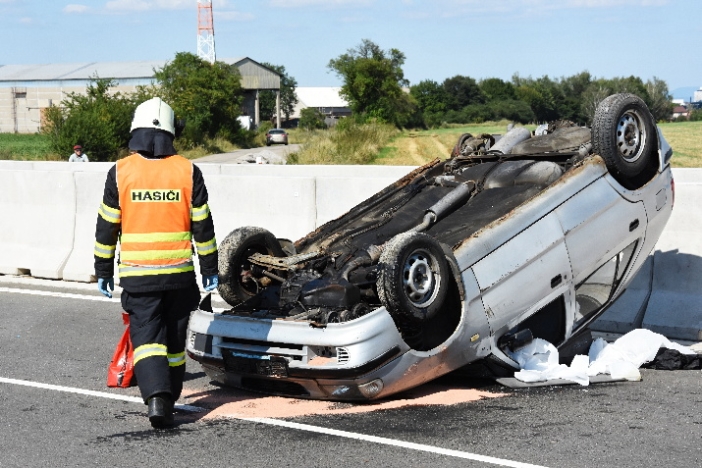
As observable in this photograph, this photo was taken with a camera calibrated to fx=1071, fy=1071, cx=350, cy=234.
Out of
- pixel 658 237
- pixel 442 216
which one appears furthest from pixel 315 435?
pixel 658 237

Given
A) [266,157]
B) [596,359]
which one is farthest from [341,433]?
[266,157]

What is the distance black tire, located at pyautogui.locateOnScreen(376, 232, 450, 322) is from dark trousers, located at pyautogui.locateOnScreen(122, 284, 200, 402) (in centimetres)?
117

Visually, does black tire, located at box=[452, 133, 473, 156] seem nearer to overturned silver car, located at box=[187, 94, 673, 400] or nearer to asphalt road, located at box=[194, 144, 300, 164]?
overturned silver car, located at box=[187, 94, 673, 400]

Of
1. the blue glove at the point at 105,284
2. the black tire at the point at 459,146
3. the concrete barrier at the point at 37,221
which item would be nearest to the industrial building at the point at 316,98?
the concrete barrier at the point at 37,221

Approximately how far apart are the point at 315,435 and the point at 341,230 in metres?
2.38

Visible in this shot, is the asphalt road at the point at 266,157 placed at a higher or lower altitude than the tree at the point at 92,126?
lower

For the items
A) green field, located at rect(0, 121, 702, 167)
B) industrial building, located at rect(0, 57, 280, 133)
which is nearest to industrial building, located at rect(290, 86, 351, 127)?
industrial building, located at rect(0, 57, 280, 133)

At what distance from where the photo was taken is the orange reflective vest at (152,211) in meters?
6.12

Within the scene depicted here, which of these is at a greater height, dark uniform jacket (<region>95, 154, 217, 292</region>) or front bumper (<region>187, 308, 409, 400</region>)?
dark uniform jacket (<region>95, 154, 217, 292</region>)

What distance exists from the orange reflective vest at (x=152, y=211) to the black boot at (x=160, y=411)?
0.71 metres

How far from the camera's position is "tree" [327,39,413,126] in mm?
56875

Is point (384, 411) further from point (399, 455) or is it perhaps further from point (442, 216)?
point (442, 216)

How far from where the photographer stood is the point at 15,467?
→ 5.37m

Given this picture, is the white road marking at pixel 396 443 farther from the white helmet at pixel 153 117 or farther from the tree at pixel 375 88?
the tree at pixel 375 88
